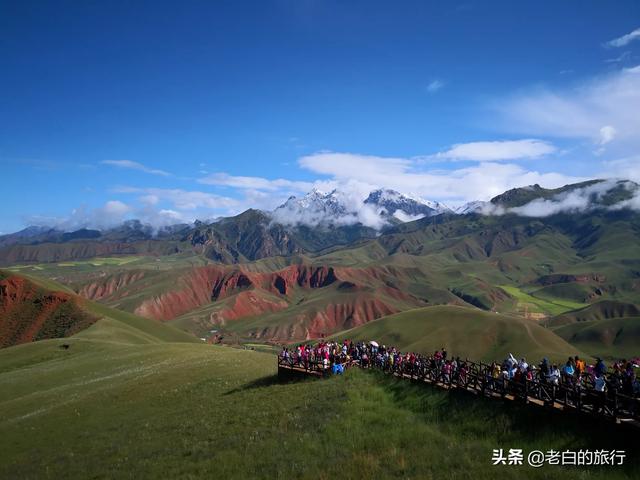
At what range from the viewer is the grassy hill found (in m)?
141

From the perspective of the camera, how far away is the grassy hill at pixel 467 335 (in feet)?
462

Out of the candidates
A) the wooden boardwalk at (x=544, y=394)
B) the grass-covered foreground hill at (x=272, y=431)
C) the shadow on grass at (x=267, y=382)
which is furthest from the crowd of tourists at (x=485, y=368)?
the grass-covered foreground hill at (x=272, y=431)

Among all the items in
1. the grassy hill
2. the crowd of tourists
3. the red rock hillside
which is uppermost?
the crowd of tourists

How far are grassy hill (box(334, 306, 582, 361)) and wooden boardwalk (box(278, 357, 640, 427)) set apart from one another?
111316 millimetres

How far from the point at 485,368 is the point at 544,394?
458 cm

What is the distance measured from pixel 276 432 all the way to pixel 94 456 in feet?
35.9

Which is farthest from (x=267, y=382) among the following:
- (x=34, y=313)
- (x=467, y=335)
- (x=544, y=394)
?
(x=467, y=335)

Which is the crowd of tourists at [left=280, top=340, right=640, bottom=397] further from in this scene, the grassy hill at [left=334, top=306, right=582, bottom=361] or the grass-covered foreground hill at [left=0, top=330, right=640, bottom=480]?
the grassy hill at [left=334, top=306, right=582, bottom=361]

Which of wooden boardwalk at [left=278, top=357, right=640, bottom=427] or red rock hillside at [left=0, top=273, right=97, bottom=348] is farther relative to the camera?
red rock hillside at [left=0, top=273, right=97, bottom=348]

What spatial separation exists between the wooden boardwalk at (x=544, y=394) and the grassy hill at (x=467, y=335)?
111316 mm

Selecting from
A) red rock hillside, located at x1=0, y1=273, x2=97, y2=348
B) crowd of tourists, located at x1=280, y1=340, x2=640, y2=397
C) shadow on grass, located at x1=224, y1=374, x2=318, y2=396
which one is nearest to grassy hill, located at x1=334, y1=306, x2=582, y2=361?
red rock hillside, located at x1=0, y1=273, x2=97, y2=348

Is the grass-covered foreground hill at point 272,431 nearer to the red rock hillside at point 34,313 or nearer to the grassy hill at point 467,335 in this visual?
the red rock hillside at point 34,313

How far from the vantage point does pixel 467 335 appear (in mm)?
152375

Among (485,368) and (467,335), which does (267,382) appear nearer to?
(485,368)
